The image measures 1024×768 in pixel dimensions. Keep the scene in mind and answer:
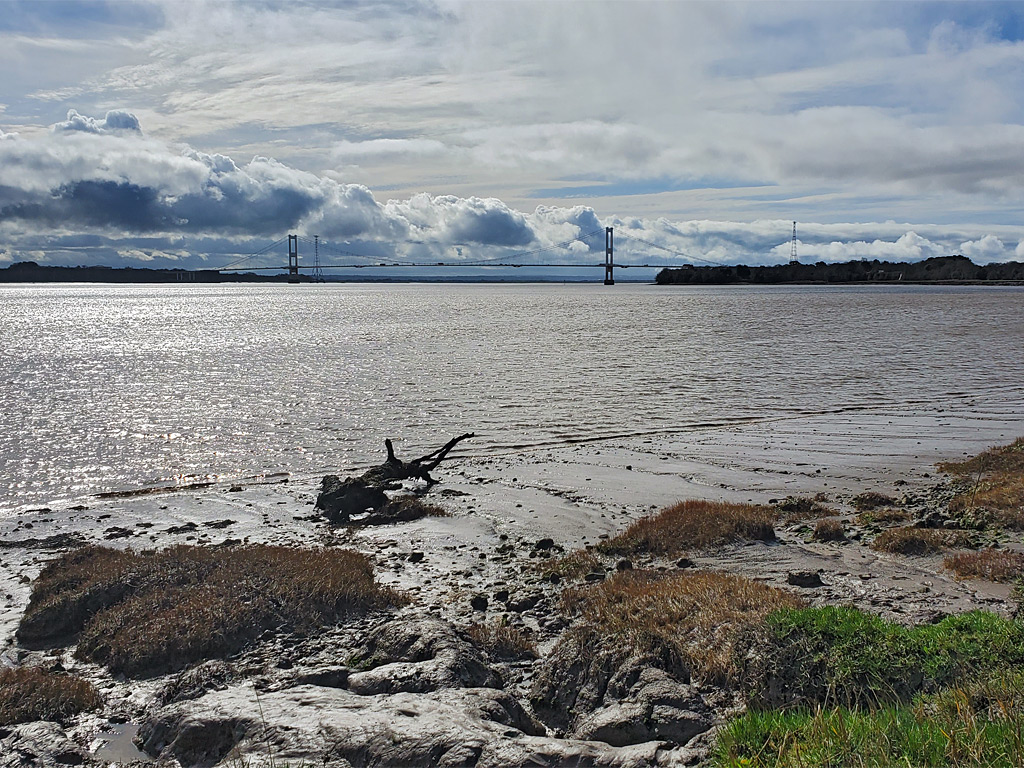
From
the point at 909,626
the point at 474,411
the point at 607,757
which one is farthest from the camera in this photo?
the point at 474,411

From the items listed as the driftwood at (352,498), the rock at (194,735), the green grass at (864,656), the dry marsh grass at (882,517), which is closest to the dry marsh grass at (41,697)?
the rock at (194,735)

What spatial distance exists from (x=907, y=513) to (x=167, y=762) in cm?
1135

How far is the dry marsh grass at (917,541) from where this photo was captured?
10719 millimetres

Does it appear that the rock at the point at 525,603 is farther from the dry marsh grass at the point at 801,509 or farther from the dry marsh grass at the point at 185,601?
the dry marsh grass at the point at 801,509

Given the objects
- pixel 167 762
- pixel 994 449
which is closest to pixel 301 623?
pixel 167 762

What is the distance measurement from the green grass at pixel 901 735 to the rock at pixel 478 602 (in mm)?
4262

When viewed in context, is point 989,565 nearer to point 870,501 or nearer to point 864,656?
point 864,656

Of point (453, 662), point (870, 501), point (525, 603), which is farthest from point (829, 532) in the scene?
point (453, 662)

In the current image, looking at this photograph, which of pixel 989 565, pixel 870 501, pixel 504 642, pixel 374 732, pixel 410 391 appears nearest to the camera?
pixel 374 732

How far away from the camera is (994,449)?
17.7 m

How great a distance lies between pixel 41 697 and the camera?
23.8 ft

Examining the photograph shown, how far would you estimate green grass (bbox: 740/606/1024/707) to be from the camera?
6.42 meters

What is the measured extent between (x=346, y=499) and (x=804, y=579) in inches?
325

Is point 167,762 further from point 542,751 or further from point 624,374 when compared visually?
point 624,374
